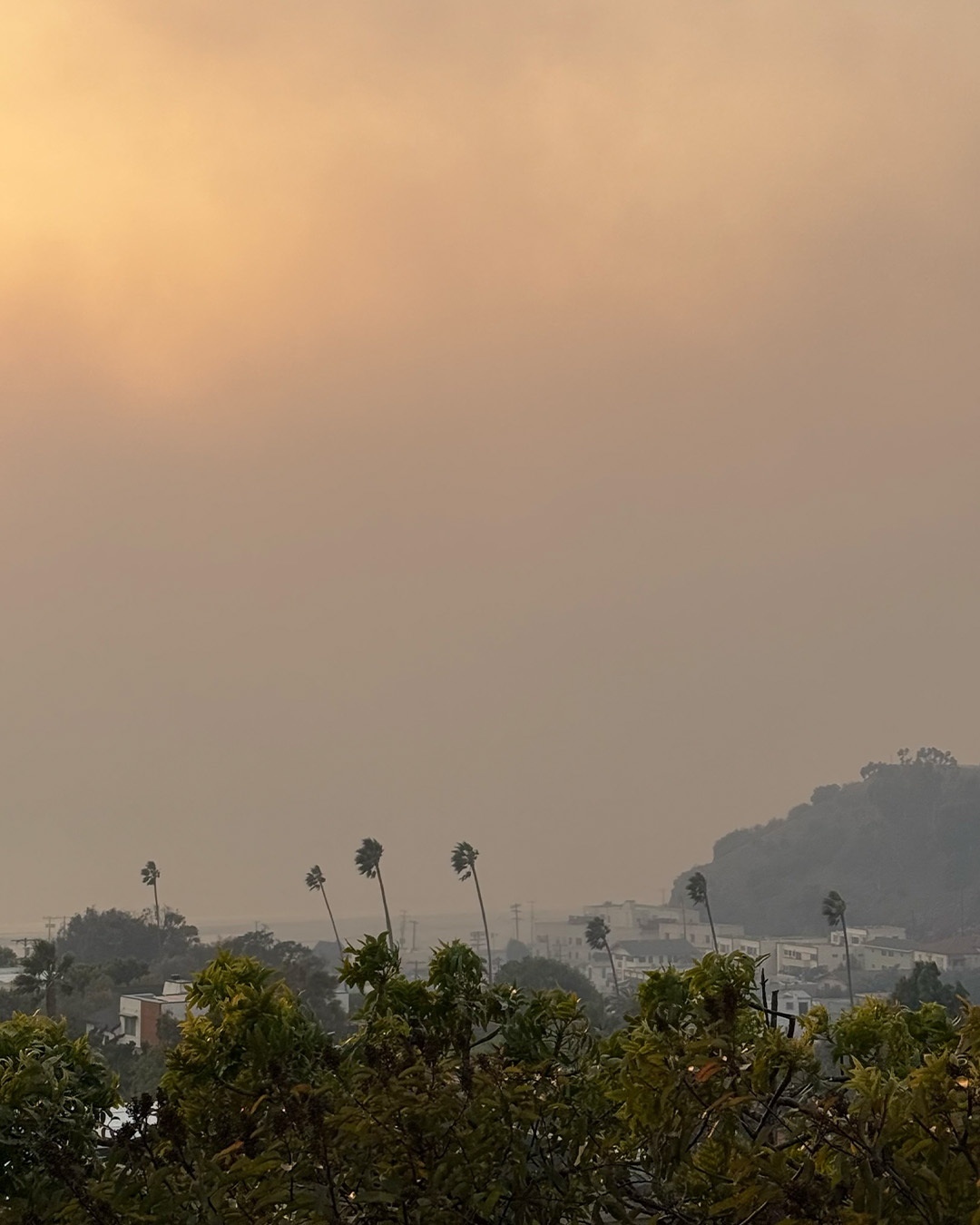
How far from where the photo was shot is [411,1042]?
19.4 ft

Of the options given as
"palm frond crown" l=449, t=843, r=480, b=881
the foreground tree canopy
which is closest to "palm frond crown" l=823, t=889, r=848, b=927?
"palm frond crown" l=449, t=843, r=480, b=881

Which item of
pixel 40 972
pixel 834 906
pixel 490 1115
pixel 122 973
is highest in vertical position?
pixel 490 1115

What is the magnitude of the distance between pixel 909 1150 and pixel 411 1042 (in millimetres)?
2553

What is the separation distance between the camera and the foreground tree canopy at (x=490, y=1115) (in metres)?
4.06

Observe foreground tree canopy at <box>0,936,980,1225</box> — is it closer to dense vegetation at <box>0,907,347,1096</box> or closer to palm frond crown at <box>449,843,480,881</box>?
dense vegetation at <box>0,907,347,1096</box>

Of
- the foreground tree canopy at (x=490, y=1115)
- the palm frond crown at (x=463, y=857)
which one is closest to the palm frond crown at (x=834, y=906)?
the palm frond crown at (x=463, y=857)

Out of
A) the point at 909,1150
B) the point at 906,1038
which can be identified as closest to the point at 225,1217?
the point at 909,1150

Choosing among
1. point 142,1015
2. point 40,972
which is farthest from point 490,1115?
point 40,972

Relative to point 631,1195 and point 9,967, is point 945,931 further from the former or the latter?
point 631,1195

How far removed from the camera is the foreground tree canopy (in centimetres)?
406

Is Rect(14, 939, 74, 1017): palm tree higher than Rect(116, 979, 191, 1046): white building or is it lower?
higher

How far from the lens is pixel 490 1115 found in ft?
16.9

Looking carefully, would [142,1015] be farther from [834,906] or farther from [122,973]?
[834,906]

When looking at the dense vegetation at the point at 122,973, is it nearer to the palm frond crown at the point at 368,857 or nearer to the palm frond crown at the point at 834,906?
the palm frond crown at the point at 368,857
